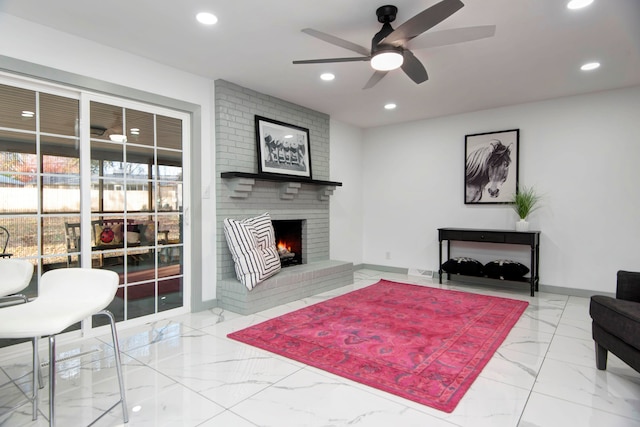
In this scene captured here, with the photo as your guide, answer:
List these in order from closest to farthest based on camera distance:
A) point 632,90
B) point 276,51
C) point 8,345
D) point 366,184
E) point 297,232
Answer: point 8,345 < point 276,51 < point 632,90 < point 297,232 < point 366,184

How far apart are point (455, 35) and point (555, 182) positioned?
123 inches

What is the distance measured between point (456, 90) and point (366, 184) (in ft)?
7.91

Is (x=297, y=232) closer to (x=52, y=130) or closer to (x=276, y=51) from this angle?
(x=276, y=51)

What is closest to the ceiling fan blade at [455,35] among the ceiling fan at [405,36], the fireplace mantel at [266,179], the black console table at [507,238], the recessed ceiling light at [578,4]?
the ceiling fan at [405,36]

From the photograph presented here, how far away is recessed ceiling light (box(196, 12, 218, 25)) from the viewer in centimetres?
257

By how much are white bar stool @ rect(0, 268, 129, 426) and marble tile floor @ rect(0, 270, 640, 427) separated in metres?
0.23

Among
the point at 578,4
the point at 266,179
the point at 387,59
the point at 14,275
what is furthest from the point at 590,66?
the point at 14,275

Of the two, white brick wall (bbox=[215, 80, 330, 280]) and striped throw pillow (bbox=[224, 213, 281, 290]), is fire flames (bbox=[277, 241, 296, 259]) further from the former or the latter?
striped throw pillow (bbox=[224, 213, 281, 290])

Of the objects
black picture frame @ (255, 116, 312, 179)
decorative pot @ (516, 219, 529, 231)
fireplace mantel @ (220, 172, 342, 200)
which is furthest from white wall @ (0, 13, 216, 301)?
decorative pot @ (516, 219, 529, 231)

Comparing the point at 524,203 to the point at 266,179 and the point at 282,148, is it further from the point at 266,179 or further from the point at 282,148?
the point at 266,179

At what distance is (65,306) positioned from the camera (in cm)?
182

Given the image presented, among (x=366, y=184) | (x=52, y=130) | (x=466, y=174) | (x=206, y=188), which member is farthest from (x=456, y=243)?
(x=52, y=130)

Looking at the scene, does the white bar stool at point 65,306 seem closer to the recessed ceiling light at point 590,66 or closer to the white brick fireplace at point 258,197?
the white brick fireplace at point 258,197

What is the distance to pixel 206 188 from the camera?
12.6 ft
